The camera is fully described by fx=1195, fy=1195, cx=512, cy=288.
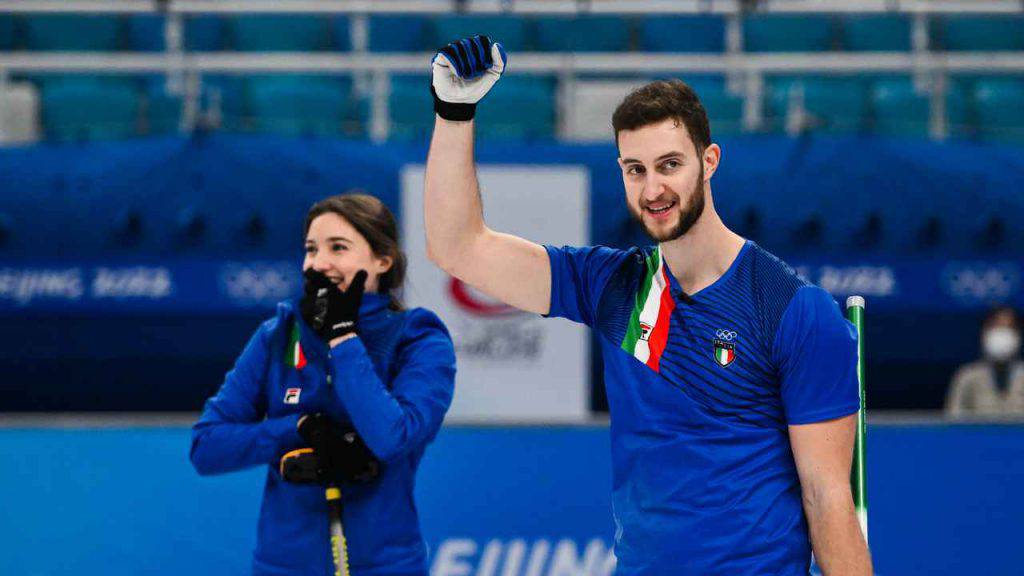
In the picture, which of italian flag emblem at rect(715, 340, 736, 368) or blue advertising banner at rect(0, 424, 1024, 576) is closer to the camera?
italian flag emblem at rect(715, 340, 736, 368)

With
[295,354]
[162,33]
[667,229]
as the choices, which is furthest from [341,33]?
[667,229]

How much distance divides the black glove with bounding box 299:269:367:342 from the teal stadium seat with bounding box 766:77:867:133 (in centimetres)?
651

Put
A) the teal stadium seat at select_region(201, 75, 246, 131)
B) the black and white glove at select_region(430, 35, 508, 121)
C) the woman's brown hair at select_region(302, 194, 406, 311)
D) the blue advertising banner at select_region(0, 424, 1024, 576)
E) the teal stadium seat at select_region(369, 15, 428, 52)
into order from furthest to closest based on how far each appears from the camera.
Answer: the teal stadium seat at select_region(369, 15, 428, 52) < the teal stadium seat at select_region(201, 75, 246, 131) < the blue advertising banner at select_region(0, 424, 1024, 576) < the woman's brown hair at select_region(302, 194, 406, 311) < the black and white glove at select_region(430, 35, 508, 121)

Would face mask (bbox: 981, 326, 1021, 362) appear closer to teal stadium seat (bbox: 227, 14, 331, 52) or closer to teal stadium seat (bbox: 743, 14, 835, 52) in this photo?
teal stadium seat (bbox: 743, 14, 835, 52)

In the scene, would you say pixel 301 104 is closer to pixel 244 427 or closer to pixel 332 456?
pixel 244 427

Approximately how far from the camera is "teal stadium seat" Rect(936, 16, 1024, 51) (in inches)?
391

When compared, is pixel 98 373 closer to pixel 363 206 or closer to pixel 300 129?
pixel 300 129

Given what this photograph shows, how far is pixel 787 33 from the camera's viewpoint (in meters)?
9.93

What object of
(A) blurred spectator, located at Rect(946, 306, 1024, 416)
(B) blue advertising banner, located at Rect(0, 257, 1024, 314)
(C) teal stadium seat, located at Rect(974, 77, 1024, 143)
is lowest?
(A) blurred spectator, located at Rect(946, 306, 1024, 416)

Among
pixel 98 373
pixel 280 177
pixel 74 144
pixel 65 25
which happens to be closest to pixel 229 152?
pixel 280 177

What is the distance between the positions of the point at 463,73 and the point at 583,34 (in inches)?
303

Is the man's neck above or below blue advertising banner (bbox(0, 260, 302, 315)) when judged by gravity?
above

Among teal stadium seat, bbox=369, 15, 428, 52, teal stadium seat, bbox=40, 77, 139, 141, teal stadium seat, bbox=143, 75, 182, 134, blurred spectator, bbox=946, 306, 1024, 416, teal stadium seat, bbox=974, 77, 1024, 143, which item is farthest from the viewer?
teal stadium seat, bbox=369, 15, 428, 52

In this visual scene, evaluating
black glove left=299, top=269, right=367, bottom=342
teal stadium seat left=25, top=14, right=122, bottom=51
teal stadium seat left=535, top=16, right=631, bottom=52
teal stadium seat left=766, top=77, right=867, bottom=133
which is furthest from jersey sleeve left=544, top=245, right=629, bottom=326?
teal stadium seat left=25, top=14, right=122, bottom=51
